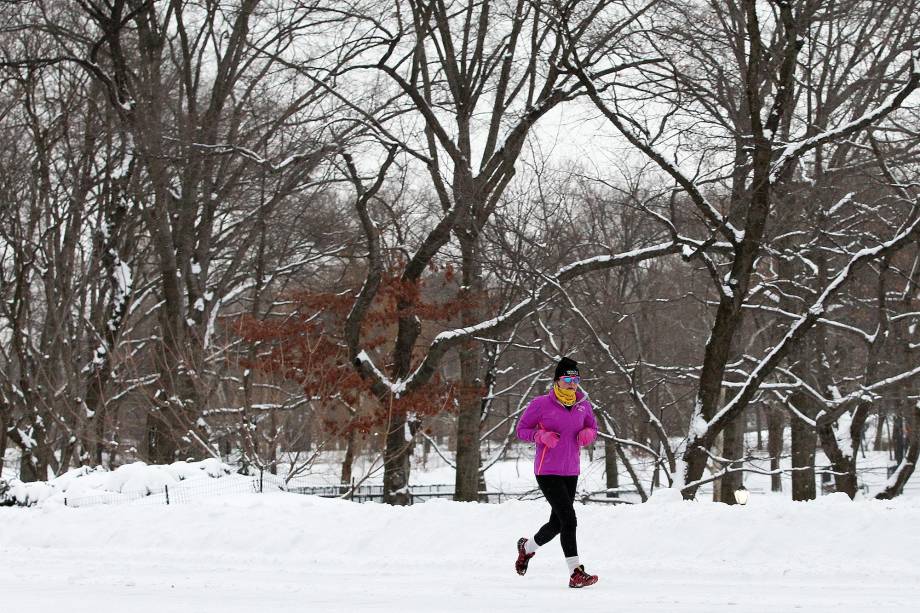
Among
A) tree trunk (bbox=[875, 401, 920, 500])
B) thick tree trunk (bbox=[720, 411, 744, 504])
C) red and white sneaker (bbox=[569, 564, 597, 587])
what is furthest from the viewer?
thick tree trunk (bbox=[720, 411, 744, 504])

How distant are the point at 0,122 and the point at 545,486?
2029cm

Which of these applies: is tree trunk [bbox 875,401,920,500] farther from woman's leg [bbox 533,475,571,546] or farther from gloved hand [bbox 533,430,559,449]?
gloved hand [bbox 533,430,559,449]

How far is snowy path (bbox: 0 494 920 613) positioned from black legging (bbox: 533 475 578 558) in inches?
13.6

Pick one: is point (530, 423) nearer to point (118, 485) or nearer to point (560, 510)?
point (560, 510)

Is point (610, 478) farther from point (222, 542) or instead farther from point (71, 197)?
point (222, 542)

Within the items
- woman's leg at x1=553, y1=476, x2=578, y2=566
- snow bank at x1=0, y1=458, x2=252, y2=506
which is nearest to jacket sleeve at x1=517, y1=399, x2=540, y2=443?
woman's leg at x1=553, y1=476, x2=578, y2=566

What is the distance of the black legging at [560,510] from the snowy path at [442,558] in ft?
1.14

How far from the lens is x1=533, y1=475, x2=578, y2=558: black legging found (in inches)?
287

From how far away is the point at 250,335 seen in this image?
18250mm

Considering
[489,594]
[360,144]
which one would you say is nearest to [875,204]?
[360,144]

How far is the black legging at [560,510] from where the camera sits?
23.9ft

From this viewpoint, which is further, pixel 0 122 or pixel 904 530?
pixel 0 122

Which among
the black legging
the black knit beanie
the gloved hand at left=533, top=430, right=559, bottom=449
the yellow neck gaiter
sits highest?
the black knit beanie

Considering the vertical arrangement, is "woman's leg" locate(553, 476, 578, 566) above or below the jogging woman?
below
